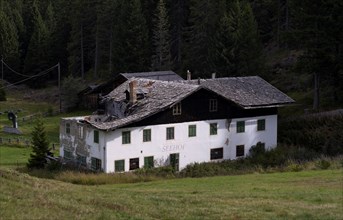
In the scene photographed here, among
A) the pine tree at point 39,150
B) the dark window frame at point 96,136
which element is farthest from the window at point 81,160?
the dark window frame at point 96,136

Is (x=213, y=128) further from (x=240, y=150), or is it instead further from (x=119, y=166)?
(x=119, y=166)

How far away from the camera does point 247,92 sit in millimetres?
49562

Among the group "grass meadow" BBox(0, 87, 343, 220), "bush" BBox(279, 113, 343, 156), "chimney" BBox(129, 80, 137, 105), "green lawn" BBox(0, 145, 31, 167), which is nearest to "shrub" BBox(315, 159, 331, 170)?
"grass meadow" BBox(0, 87, 343, 220)

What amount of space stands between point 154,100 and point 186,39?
45923 millimetres

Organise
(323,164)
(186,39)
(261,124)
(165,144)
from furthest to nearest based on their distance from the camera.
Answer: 1. (186,39)
2. (261,124)
3. (165,144)
4. (323,164)

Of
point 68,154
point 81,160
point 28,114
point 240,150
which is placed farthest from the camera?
point 28,114

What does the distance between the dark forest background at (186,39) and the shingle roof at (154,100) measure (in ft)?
43.9

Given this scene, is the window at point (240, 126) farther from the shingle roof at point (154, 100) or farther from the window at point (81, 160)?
the window at point (81, 160)

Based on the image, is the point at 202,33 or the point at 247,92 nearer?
the point at 247,92

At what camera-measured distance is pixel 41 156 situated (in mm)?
44750

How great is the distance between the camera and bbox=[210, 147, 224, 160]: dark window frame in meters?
46.3

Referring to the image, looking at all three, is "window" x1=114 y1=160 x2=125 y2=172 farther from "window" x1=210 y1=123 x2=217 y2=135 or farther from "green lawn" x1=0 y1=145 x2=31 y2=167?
"green lawn" x1=0 y1=145 x2=31 y2=167

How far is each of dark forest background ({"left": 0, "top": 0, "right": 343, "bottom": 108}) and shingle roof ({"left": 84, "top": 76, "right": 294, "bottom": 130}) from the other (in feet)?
18.8

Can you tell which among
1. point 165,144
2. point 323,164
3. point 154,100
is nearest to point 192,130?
point 165,144
